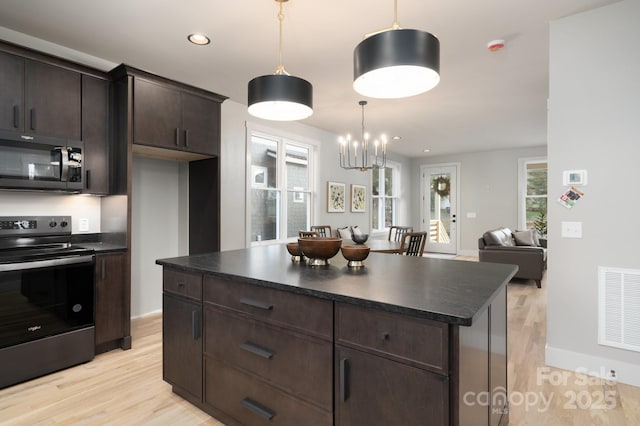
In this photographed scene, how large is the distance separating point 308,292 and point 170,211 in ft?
10.7

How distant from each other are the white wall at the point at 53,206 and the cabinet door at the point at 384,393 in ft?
9.69

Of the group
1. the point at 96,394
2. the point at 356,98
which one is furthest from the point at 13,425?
the point at 356,98

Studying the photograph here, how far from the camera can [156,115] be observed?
3.19m

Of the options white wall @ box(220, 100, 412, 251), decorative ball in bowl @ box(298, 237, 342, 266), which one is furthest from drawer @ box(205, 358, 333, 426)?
white wall @ box(220, 100, 412, 251)

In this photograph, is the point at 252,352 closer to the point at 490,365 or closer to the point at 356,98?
the point at 490,365

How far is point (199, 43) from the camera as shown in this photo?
294cm

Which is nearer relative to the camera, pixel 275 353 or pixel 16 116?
pixel 275 353

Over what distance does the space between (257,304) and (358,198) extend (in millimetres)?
5514

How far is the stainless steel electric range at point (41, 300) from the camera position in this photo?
2.36 metres

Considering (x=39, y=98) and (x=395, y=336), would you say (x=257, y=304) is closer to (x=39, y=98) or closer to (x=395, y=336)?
(x=395, y=336)

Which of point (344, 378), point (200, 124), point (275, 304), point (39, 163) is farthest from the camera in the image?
point (200, 124)

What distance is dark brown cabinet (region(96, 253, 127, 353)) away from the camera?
287 centimetres

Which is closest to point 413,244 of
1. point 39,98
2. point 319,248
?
point 319,248

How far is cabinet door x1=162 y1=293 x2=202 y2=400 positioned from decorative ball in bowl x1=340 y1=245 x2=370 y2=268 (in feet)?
2.93
